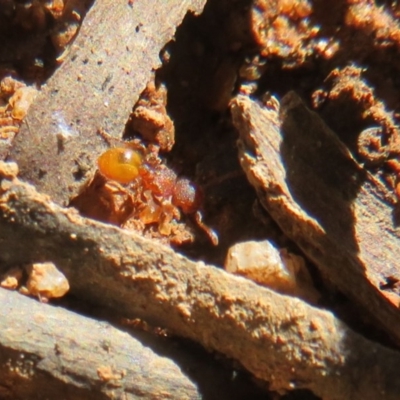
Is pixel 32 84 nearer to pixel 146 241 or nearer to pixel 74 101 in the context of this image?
pixel 74 101

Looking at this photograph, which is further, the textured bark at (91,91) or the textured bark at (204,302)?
the textured bark at (91,91)

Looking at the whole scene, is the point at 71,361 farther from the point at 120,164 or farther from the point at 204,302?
the point at 120,164

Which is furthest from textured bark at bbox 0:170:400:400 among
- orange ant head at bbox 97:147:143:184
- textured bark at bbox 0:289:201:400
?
orange ant head at bbox 97:147:143:184

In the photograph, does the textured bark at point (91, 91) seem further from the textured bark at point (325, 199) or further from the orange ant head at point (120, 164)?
the textured bark at point (325, 199)

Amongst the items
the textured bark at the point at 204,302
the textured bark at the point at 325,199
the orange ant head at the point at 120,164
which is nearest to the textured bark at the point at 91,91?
the orange ant head at the point at 120,164

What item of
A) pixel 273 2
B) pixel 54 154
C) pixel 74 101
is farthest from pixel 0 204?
pixel 273 2

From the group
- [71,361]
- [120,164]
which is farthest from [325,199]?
[71,361]
